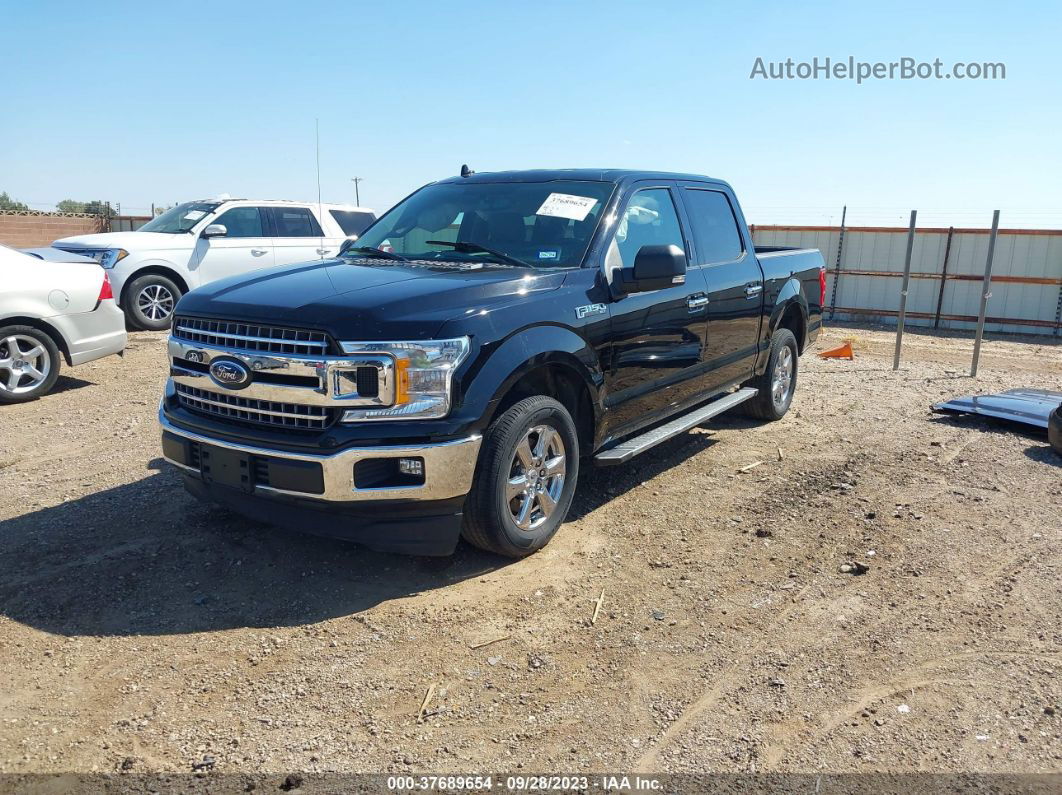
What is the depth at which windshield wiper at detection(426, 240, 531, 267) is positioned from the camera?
4.59m

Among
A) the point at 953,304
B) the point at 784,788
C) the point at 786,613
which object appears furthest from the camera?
the point at 953,304

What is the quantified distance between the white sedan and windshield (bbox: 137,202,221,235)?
13.6 feet

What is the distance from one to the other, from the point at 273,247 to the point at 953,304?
40.1ft

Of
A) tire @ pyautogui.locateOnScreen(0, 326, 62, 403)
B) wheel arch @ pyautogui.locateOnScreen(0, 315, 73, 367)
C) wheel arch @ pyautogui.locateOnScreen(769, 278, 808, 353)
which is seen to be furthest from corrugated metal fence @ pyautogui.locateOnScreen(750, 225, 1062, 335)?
tire @ pyautogui.locateOnScreen(0, 326, 62, 403)

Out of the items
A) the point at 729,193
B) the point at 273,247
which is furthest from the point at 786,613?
the point at 273,247

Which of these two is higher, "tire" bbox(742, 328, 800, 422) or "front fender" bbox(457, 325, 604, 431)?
"front fender" bbox(457, 325, 604, 431)

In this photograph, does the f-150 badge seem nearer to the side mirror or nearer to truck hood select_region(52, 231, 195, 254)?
the side mirror

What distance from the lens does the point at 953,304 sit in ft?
51.1

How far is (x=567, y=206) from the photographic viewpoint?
4.89 m

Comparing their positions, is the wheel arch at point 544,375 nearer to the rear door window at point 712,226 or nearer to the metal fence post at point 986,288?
the rear door window at point 712,226

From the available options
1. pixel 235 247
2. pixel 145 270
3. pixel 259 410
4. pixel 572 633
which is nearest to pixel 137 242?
pixel 145 270

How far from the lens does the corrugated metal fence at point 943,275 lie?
48.6 ft

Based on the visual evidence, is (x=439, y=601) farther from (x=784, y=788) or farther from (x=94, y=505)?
(x=94, y=505)

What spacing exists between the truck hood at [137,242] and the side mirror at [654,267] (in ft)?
28.7
